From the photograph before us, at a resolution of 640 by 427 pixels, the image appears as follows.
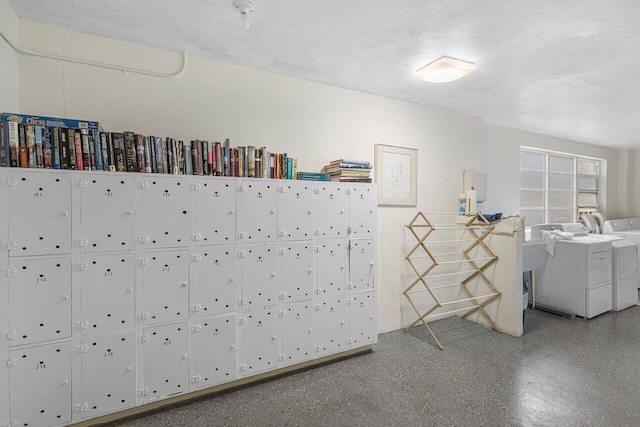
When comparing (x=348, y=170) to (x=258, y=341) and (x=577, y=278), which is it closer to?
(x=258, y=341)

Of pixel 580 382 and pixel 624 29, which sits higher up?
pixel 624 29

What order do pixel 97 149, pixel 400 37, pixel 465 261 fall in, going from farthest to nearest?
1. pixel 465 261
2. pixel 400 37
3. pixel 97 149

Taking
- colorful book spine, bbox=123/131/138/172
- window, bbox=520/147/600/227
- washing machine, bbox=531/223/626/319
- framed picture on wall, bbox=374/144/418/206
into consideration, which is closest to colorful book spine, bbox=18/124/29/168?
colorful book spine, bbox=123/131/138/172

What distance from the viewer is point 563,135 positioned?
5.14 m

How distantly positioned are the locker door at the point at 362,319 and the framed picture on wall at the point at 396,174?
1041mm

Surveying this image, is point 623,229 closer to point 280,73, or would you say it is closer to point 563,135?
point 563,135

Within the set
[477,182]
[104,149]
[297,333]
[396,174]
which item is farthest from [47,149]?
[477,182]

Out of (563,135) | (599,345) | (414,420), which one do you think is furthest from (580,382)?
(563,135)

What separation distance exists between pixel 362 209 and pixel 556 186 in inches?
182

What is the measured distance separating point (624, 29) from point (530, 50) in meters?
0.50

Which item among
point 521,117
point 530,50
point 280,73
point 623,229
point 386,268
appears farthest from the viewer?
point 623,229

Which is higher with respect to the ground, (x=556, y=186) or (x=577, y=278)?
(x=556, y=186)

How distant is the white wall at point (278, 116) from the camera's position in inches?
83.6

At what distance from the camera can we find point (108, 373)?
196cm
